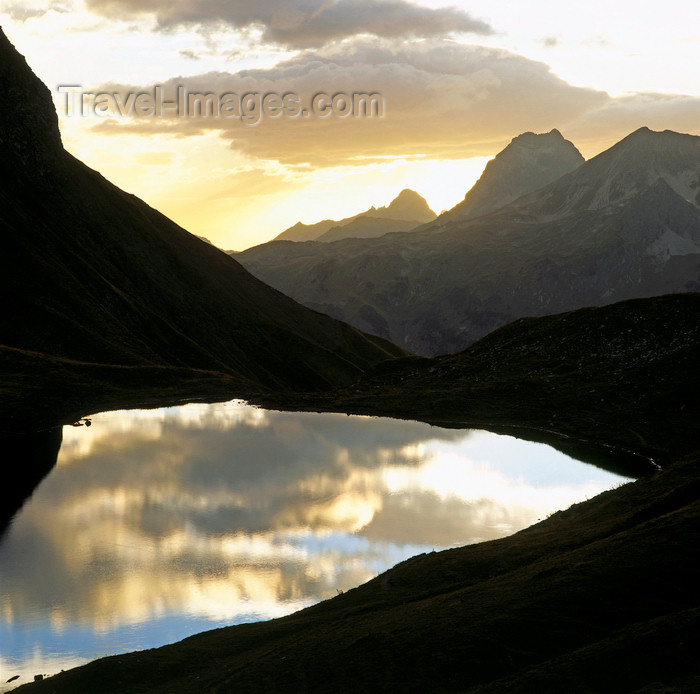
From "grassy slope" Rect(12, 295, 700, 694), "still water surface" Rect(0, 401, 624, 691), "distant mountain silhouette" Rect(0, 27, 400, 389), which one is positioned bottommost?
"grassy slope" Rect(12, 295, 700, 694)

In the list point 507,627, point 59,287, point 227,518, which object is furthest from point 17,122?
point 507,627

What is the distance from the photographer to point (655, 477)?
181ft

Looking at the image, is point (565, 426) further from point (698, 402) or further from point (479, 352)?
point (479, 352)

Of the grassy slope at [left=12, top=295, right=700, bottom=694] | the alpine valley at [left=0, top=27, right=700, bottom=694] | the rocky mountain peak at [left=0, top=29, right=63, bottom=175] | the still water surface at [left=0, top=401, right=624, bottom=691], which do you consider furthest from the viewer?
the rocky mountain peak at [left=0, top=29, right=63, bottom=175]

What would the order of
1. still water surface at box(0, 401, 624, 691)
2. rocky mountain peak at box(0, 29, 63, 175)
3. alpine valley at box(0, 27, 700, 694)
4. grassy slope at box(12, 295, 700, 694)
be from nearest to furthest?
grassy slope at box(12, 295, 700, 694)
alpine valley at box(0, 27, 700, 694)
still water surface at box(0, 401, 624, 691)
rocky mountain peak at box(0, 29, 63, 175)

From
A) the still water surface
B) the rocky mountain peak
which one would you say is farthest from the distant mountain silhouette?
the still water surface

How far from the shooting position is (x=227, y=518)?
55.7m

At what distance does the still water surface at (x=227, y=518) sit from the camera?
130 ft

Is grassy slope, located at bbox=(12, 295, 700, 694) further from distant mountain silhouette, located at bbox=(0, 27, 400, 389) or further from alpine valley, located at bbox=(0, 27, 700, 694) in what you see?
distant mountain silhouette, located at bbox=(0, 27, 400, 389)

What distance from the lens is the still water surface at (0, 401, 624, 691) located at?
39.8m

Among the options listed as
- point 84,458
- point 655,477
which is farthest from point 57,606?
point 655,477

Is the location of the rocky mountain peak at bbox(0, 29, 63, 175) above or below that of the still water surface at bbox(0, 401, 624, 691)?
above

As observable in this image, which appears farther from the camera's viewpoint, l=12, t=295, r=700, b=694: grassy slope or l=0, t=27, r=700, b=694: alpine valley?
l=0, t=27, r=700, b=694: alpine valley

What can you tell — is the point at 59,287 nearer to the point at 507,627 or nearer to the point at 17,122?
the point at 17,122
